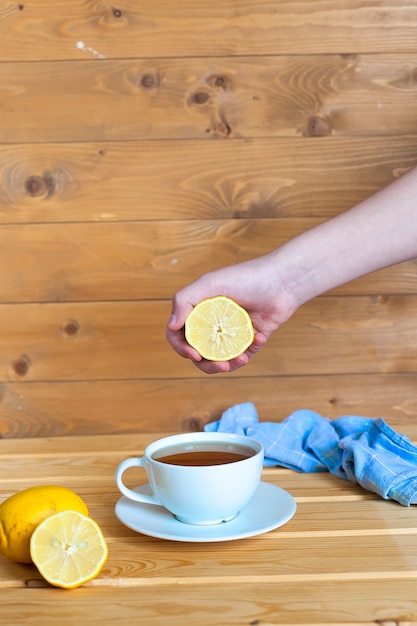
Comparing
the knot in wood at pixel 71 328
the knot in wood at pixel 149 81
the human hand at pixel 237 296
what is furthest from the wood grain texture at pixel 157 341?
the knot in wood at pixel 149 81

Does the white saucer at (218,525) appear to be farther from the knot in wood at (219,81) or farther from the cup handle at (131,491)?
the knot in wood at (219,81)

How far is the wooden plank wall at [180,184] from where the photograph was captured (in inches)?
54.1

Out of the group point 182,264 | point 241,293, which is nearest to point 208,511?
point 241,293

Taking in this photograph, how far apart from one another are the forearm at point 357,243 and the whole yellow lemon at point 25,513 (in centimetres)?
48

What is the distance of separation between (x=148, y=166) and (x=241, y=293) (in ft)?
1.47

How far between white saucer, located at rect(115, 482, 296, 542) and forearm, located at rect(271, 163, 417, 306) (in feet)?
1.13

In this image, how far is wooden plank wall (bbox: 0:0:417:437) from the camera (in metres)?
1.38

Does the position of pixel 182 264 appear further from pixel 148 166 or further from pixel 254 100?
pixel 254 100

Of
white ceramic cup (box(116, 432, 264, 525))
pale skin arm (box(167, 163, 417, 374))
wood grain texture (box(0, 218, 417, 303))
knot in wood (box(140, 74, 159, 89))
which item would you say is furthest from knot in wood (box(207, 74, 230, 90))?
white ceramic cup (box(116, 432, 264, 525))

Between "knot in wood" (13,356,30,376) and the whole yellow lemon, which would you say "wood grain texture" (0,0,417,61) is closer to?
"knot in wood" (13,356,30,376)

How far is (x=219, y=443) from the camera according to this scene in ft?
2.86

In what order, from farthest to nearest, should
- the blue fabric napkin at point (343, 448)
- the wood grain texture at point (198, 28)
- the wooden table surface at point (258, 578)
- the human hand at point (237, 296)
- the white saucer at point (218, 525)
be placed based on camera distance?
1. the wood grain texture at point (198, 28)
2. the human hand at point (237, 296)
3. the blue fabric napkin at point (343, 448)
4. the white saucer at point (218, 525)
5. the wooden table surface at point (258, 578)

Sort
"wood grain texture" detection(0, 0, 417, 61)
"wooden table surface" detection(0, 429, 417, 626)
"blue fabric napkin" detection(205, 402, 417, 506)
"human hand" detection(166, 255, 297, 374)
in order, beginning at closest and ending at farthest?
"wooden table surface" detection(0, 429, 417, 626)
"blue fabric napkin" detection(205, 402, 417, 506)
"human hand" detection(166, 255, 297, 374)
"wood grain texture" detection(0, 0, 417, 61)

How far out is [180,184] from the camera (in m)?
1.41
